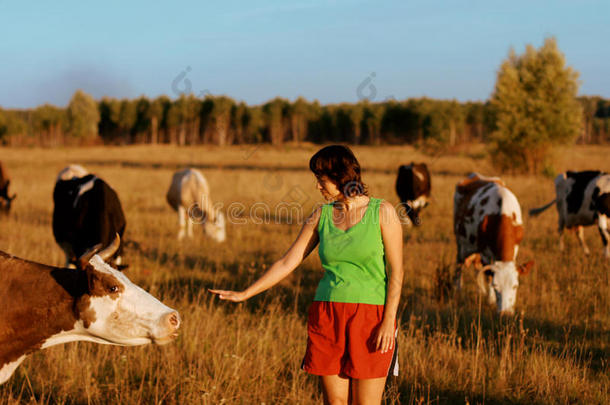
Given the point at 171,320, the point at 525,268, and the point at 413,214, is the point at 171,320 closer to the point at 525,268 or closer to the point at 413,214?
the point at 525,268

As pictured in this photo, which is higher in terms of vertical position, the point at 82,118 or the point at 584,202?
the point at 82,118

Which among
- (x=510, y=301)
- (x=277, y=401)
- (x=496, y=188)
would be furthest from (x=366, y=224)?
(x=496, y=188)

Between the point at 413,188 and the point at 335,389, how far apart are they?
12.6m

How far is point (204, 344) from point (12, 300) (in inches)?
98.1

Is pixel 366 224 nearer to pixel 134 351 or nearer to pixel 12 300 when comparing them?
pixel 12 300

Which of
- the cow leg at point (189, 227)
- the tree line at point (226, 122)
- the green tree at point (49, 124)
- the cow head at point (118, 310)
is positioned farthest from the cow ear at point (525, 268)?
the green tree at point (49, 124)

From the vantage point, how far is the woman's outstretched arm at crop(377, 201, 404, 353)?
2.96 metres

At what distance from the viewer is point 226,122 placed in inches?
3000

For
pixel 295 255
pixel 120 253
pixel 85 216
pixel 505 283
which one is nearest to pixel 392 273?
pixel 295 255

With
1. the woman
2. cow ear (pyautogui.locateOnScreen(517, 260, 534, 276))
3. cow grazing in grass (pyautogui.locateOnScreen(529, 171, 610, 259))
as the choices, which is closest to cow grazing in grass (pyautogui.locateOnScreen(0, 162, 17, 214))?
cow ear (pyautogui.locateOnScreen(517, 260, 534, 276))

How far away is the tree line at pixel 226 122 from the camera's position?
69.5m

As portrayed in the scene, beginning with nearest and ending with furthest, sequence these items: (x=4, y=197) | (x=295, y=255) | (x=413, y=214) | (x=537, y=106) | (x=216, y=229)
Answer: (x=295, y=255) → (x=216, y=229) → (x=413, y=214) → (x=4, y=197) → (x=537, y=106)

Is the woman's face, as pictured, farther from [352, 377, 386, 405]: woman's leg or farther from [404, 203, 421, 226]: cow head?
[404, 203, 421, 226]: cow head

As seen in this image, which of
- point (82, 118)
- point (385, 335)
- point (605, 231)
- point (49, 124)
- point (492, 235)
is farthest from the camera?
point (49, 124)
